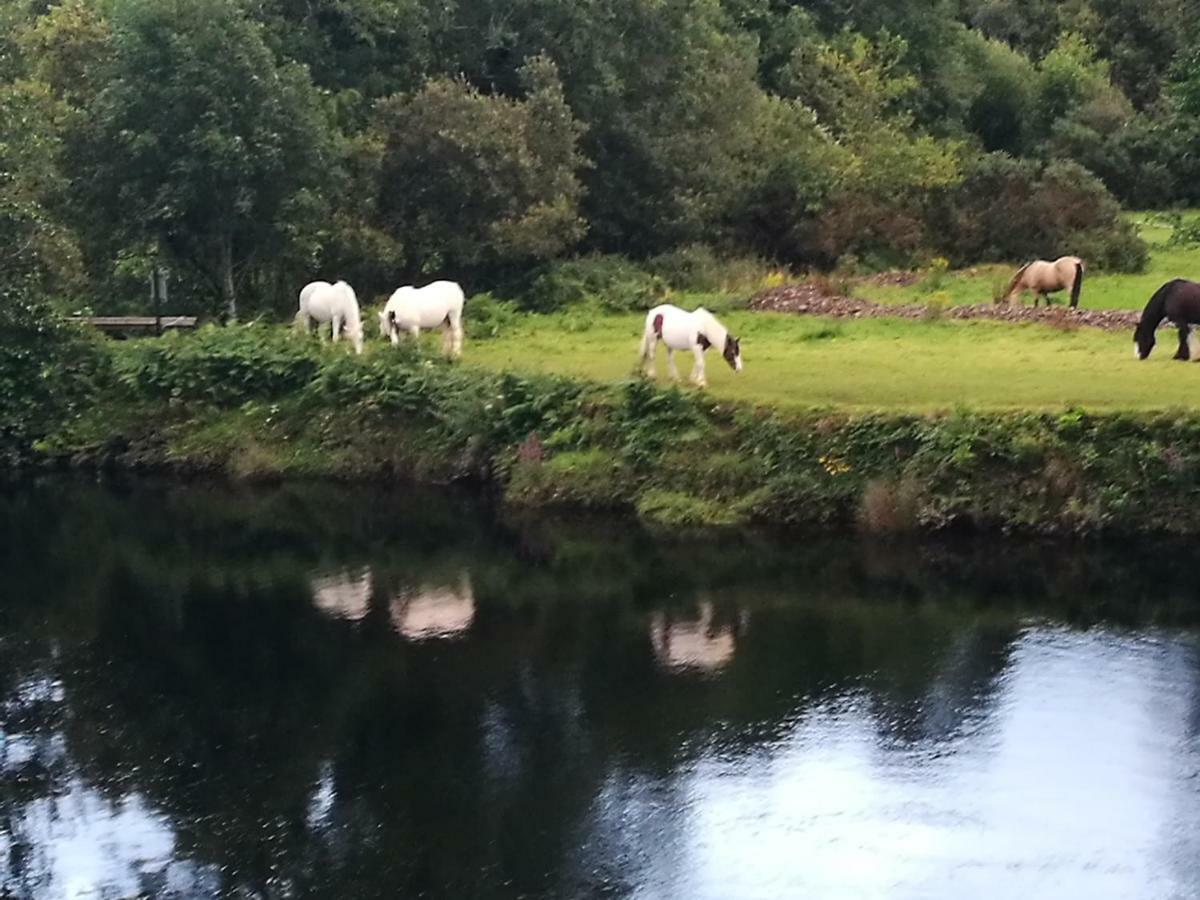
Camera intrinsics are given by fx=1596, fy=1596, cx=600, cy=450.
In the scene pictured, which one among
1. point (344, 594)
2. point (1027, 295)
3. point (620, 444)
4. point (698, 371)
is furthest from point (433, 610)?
point (1027, 295)

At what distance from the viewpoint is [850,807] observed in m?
11.7

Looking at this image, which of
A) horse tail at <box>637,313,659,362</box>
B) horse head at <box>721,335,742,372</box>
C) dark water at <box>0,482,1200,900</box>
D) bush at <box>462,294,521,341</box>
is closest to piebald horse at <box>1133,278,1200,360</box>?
dark water at <box>0,482,1200,900</box>

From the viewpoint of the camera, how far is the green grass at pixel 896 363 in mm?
20219

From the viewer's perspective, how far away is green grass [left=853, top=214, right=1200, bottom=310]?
29.6 meters

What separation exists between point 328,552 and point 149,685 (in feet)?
17.5

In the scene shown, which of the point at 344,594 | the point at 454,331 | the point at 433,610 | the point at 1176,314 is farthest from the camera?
the point at 454,331

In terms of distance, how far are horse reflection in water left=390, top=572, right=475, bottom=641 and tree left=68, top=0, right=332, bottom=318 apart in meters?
12.7

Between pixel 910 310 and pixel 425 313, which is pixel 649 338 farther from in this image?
pixel 910 310

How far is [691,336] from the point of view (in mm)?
22078

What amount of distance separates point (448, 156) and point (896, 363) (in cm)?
1187

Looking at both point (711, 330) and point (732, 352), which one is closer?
point (711, 330)

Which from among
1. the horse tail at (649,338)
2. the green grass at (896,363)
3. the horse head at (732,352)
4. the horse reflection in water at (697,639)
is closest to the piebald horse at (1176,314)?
the green grass at (896,363)

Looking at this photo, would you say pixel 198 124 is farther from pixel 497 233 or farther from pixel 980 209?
pixel 980 209

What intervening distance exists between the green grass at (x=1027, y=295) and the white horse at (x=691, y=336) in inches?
323
